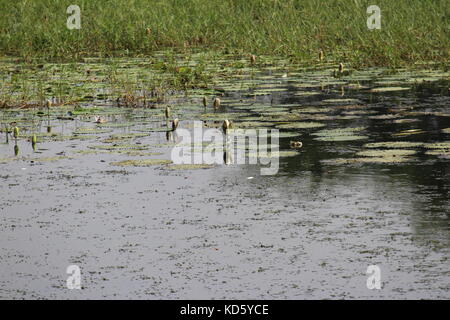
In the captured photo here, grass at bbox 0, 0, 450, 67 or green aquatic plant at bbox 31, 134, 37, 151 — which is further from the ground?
grass at bbox 0, 0, 450, 67

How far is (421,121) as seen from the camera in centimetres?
1087

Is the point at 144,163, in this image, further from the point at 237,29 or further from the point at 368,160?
the point at 237,29

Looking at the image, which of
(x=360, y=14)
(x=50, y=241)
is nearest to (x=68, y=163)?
(x=50, y=241)

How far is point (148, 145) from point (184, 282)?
13.8 feet

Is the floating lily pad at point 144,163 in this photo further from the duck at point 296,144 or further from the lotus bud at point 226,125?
the duck at point 296,144

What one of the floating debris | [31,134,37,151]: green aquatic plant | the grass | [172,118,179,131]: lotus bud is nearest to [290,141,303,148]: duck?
the floating debris

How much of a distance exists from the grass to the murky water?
13.5 ft

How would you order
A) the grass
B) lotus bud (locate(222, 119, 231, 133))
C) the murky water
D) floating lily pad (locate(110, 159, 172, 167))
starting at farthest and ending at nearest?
the grass
lotus bud (locate(222, 119, 231, 133))
floating lily pad (locate(110, 159, 172, 167))
the murky water

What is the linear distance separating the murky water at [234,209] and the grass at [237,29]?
13.5 feet

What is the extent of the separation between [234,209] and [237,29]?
11.7 metres

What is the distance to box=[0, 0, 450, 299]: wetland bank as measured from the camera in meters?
6.09

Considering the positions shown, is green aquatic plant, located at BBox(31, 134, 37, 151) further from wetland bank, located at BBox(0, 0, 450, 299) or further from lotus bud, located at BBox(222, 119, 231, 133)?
lotus bud, located at BBox(222, 119, 231, 133)

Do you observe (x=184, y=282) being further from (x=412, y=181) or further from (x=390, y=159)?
(x=390, y=159)

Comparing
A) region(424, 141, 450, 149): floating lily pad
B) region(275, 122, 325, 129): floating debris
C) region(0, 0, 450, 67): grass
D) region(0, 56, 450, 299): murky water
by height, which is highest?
region(0, 0, 450, 67): grass
